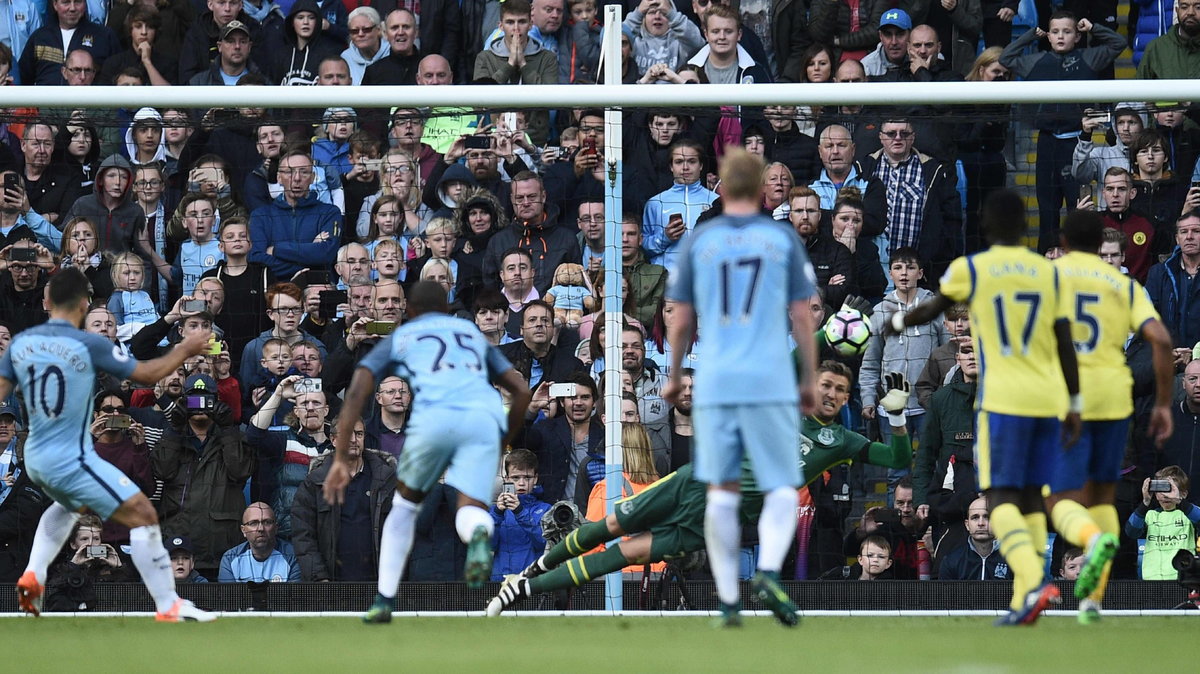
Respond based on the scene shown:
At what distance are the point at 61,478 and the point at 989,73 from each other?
300 inches

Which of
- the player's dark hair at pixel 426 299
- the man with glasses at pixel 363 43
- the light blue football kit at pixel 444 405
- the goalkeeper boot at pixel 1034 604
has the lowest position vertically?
the goalkeeper boot at pixel 1034 604

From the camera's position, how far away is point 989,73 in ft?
42.9

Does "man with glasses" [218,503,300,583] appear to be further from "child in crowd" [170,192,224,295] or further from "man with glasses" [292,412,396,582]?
"child in crowd" [170,192,224,295]

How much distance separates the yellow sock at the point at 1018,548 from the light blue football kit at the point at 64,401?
4.28m

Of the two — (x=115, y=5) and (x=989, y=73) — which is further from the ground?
(x=115, y=5)

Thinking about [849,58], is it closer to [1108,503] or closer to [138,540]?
[1108,503]

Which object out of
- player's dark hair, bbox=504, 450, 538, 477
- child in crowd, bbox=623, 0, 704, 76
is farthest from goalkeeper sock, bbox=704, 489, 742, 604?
child in crowd, bbox=623, 0, 704, 76

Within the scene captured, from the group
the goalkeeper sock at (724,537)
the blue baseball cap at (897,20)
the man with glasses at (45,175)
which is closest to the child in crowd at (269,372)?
the man with glasses at (45,175)

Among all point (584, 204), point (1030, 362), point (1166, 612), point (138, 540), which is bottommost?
point (1166, 612)

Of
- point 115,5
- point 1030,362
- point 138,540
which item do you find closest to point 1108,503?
point 1030,362

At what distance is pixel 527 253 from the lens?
40.2 ft

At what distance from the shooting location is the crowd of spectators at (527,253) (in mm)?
11352

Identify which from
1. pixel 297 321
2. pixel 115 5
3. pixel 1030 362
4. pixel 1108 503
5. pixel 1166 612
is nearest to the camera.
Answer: pixel 1030 362

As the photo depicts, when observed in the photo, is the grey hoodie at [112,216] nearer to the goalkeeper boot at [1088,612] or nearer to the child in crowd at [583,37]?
the child in crowd at [583,37]
